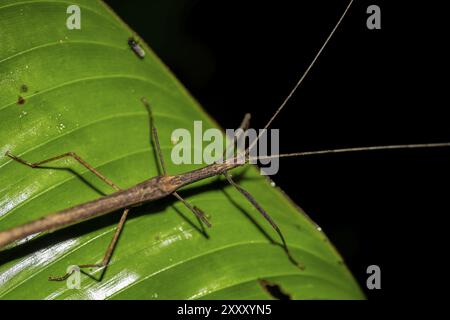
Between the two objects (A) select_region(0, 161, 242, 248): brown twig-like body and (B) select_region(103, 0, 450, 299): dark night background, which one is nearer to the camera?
(A) select_region(0, 161, 242, 248): brown twig-like body

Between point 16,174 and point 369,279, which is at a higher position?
point 16,174

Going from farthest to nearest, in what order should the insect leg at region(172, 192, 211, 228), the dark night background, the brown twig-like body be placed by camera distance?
the dark night background < the insect leg at region(172, 192, 211, 228) < the brown twig-like body

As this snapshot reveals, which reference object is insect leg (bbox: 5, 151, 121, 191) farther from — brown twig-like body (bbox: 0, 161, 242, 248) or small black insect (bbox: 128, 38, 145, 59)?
small black insect (bbox: 128, 38, 145, 59)

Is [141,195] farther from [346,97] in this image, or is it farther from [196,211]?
[346,97]

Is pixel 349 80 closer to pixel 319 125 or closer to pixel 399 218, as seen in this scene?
pixel 319 125

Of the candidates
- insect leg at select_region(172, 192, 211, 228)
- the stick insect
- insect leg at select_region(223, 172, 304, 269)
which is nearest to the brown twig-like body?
the stick insect

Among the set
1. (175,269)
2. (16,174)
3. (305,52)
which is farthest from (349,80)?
(16,174)
